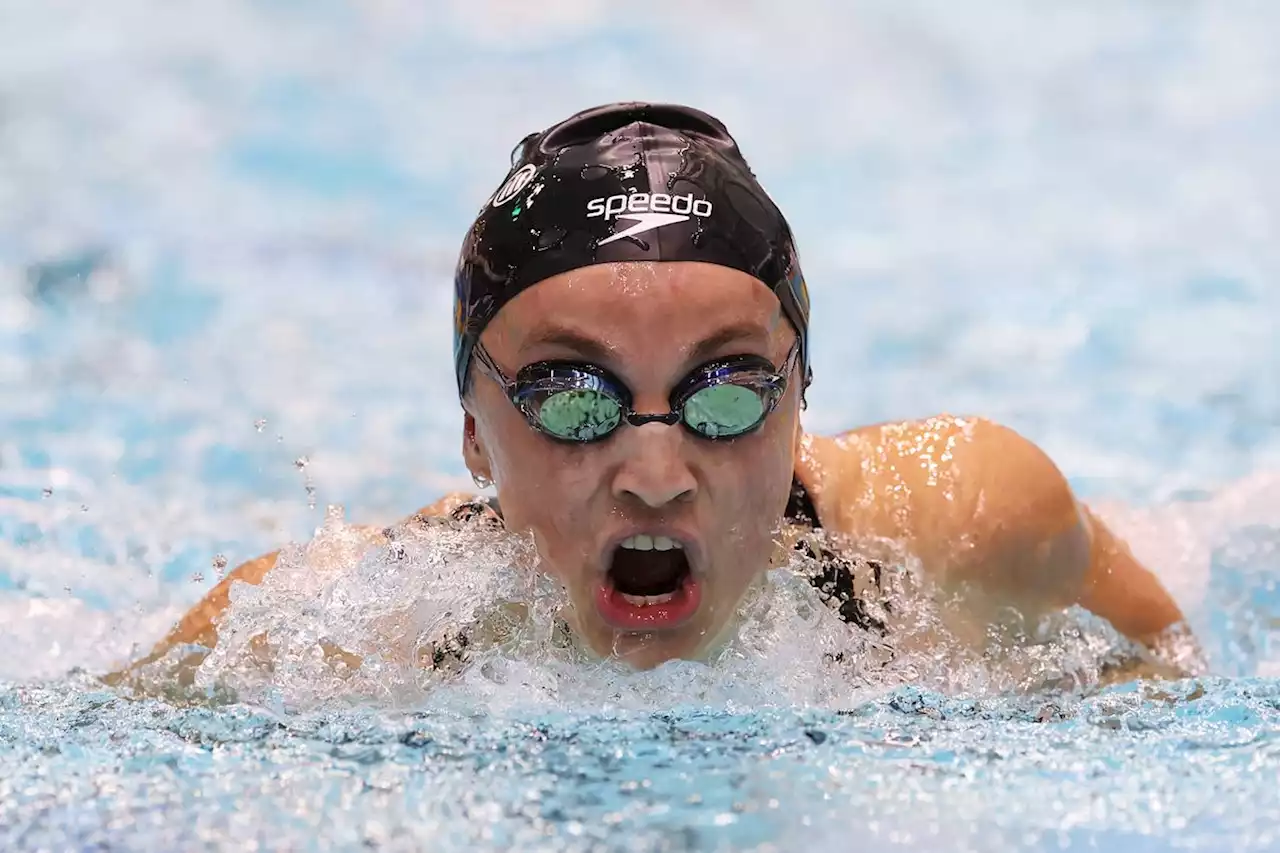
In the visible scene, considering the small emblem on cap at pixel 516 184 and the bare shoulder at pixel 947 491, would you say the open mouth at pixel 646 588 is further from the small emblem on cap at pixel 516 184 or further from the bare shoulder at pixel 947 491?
the small emblem on cap at pixel 516 184

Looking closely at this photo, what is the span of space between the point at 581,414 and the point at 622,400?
2.7 inches

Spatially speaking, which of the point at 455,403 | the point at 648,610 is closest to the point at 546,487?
the point at 648,610

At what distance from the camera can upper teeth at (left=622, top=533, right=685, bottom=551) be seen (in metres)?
2.08

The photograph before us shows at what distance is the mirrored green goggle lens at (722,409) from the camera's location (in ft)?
6.79

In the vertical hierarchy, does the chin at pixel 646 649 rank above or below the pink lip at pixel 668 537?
below

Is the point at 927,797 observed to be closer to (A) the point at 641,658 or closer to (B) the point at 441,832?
(B) the point at 441,832

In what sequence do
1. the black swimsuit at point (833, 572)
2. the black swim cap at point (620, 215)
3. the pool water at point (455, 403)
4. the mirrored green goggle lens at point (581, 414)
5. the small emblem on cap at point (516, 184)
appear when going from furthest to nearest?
the black swimsuit at point (833, 572)
the small emblem on cap at point (516, 184)
the black swim cap at point (620, 215)
the mirrored green goggle lens at point (581, 414)
the pool water at point (455, 403)

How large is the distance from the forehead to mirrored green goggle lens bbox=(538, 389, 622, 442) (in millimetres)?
92

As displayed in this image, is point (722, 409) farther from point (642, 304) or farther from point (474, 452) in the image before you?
point (474, 452)

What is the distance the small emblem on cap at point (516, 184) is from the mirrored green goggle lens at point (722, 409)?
1.88 ft

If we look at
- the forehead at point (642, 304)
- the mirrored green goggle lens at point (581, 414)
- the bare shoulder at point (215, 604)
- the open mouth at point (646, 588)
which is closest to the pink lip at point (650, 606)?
the open mouth at point (646, 588)

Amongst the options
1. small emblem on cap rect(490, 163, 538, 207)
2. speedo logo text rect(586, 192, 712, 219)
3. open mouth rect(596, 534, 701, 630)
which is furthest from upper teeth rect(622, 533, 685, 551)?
small emblem on cap rect(490, 163, 538, 207)

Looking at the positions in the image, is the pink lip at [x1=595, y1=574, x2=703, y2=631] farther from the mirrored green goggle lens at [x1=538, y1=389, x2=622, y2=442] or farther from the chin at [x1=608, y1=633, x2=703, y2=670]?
the mirrored green goggle lens at [x1=538, y1=389, x2=622, y2=442]

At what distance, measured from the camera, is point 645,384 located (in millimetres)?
2076
